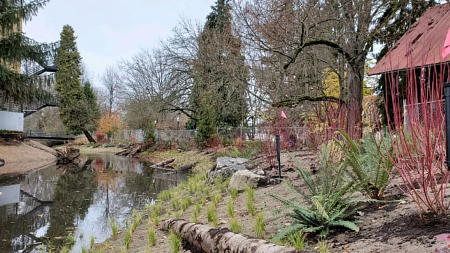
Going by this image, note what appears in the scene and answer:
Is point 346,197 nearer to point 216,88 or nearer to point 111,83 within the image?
point 216,88

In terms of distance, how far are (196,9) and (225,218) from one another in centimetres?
2183

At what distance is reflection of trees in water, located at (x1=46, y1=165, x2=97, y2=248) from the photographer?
5.33 metres

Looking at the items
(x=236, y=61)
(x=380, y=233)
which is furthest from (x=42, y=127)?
(x=380, y=233)

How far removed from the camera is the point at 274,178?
6.21 meters

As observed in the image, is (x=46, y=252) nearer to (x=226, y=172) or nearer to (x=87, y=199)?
(x=87, y=199)

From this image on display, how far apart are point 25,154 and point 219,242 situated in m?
18.1

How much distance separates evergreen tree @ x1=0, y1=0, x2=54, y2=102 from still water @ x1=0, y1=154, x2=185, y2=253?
603cm

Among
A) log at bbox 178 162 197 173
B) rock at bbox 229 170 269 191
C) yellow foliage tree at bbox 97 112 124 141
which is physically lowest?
log at bbox 178 162 197 173

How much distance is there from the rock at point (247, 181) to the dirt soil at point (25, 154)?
12704 mm

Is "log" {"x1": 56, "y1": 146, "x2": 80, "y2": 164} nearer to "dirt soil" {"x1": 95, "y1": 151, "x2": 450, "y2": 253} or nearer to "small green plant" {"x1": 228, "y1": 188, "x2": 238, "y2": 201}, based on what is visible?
"small green plant" {"x1": 228, "y1": 188, "x2": 238, "y2": 201}

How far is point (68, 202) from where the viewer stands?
7.42 metres

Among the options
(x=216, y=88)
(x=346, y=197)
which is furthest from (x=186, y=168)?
(x=346, y=197)

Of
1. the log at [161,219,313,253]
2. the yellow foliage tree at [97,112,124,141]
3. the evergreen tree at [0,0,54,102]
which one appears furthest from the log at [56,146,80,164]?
the yellow foliage tree at [97,112,124,141]

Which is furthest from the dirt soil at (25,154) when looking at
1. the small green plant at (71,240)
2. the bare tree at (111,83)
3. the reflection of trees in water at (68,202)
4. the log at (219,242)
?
the bare tree at (111,83)
